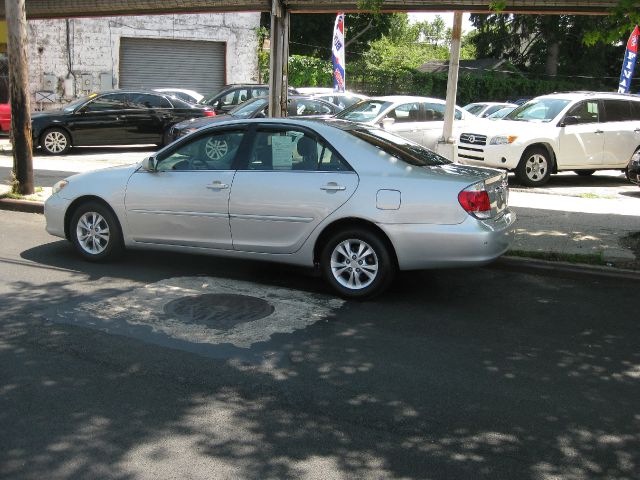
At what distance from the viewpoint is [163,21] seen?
92.3ft

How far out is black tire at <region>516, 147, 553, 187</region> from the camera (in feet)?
47.1

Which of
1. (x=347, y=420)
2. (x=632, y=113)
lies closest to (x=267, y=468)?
(x=347, y=420)

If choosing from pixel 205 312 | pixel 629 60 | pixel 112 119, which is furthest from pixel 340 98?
pixel 205 312

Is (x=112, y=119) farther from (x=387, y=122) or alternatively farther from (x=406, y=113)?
(x=406, y=113)

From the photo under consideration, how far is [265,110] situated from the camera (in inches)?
655

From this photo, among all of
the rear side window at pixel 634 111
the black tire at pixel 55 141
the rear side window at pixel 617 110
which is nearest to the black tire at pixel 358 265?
the rear side window at pixel 617 110

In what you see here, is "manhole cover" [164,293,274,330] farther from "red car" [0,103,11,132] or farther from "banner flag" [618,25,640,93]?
"banner flag" [618,25,640,93]

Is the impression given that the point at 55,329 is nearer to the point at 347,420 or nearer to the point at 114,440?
the point at 114,440

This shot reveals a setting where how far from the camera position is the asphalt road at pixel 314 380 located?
393 centimetres

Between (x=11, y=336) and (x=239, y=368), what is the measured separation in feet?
5.95

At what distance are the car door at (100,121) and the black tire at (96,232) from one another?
35.8 feet

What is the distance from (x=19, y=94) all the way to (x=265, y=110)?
6.44m

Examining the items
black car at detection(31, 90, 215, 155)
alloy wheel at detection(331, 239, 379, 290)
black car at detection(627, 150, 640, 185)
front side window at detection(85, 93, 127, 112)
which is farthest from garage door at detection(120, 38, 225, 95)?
alloy wheel at detection(331, 239, 379, 290)

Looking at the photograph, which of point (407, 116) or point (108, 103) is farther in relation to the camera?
point (108, 103)
